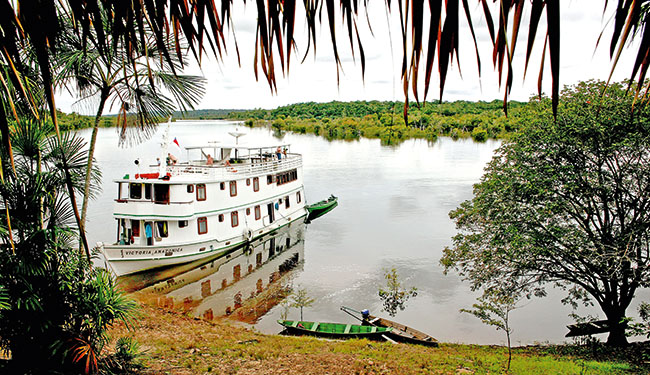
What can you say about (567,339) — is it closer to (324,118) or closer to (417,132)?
(417,132)

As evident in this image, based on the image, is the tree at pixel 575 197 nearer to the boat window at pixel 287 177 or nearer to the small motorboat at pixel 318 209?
the boat window at pixel 287 177

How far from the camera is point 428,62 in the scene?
1.05 meters

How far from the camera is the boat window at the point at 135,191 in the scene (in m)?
20.1

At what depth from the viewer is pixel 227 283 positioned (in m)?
20.0

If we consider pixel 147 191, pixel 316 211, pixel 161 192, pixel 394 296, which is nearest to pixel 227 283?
pixel 161 192

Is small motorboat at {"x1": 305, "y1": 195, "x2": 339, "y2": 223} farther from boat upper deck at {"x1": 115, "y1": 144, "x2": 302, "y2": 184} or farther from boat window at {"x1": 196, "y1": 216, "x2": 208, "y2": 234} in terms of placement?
boat window at {"x1": 196, "y1": 216, "x2": 208, "y2": 234}

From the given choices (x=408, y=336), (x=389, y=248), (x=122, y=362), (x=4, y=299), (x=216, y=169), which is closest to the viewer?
(x=4, y=299)

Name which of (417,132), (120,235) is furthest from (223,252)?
(417,132)

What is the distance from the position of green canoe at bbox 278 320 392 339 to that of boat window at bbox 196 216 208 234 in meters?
9.00

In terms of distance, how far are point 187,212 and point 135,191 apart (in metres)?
2.60

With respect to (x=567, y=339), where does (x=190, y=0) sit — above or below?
above

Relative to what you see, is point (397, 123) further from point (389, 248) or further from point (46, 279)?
point (46, 279)

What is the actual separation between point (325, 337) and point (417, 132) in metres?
77.5

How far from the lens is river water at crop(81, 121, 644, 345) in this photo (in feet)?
54.1
